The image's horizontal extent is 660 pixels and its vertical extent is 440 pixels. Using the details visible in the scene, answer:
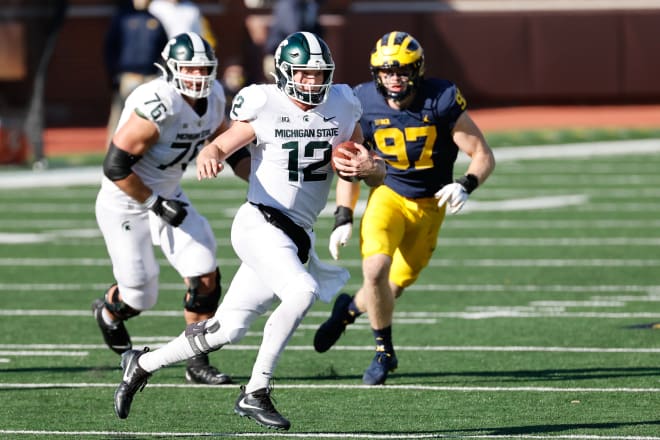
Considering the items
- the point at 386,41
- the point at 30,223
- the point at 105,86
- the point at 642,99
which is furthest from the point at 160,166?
the point at 642,99

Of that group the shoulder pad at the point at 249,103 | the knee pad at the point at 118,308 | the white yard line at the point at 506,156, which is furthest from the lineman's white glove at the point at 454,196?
the white yard line at the point at 506,156

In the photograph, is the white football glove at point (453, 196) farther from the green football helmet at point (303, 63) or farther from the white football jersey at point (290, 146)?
the green football helmet at point (303, 63)

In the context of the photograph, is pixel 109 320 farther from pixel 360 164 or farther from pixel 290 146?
pixel 360 164

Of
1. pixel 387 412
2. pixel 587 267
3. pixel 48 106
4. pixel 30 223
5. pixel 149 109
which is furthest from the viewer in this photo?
pixel 48 106

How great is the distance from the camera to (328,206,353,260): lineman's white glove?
6481 millimetres

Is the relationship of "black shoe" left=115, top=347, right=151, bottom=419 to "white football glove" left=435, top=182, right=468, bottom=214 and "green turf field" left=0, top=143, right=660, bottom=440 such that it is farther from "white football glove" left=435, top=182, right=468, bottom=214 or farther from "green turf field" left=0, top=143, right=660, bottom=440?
"white football glove" left=435, top=182, right=468, bottom=214

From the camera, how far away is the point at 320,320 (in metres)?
9.26

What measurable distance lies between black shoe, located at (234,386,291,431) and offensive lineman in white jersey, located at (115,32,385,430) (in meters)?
0.07

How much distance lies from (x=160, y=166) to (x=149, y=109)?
39cm

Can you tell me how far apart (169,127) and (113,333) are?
46.9 inches

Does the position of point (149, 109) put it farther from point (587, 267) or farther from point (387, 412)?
point (587, 267)

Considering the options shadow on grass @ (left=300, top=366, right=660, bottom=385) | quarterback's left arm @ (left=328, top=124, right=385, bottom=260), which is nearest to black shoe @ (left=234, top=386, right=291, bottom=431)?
quarterback's left arm @ (left=328, top=124, right=385, bottom=260)

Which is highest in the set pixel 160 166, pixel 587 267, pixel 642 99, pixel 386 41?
pixel 386 41

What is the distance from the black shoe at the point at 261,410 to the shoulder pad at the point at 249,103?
115 centimetres
